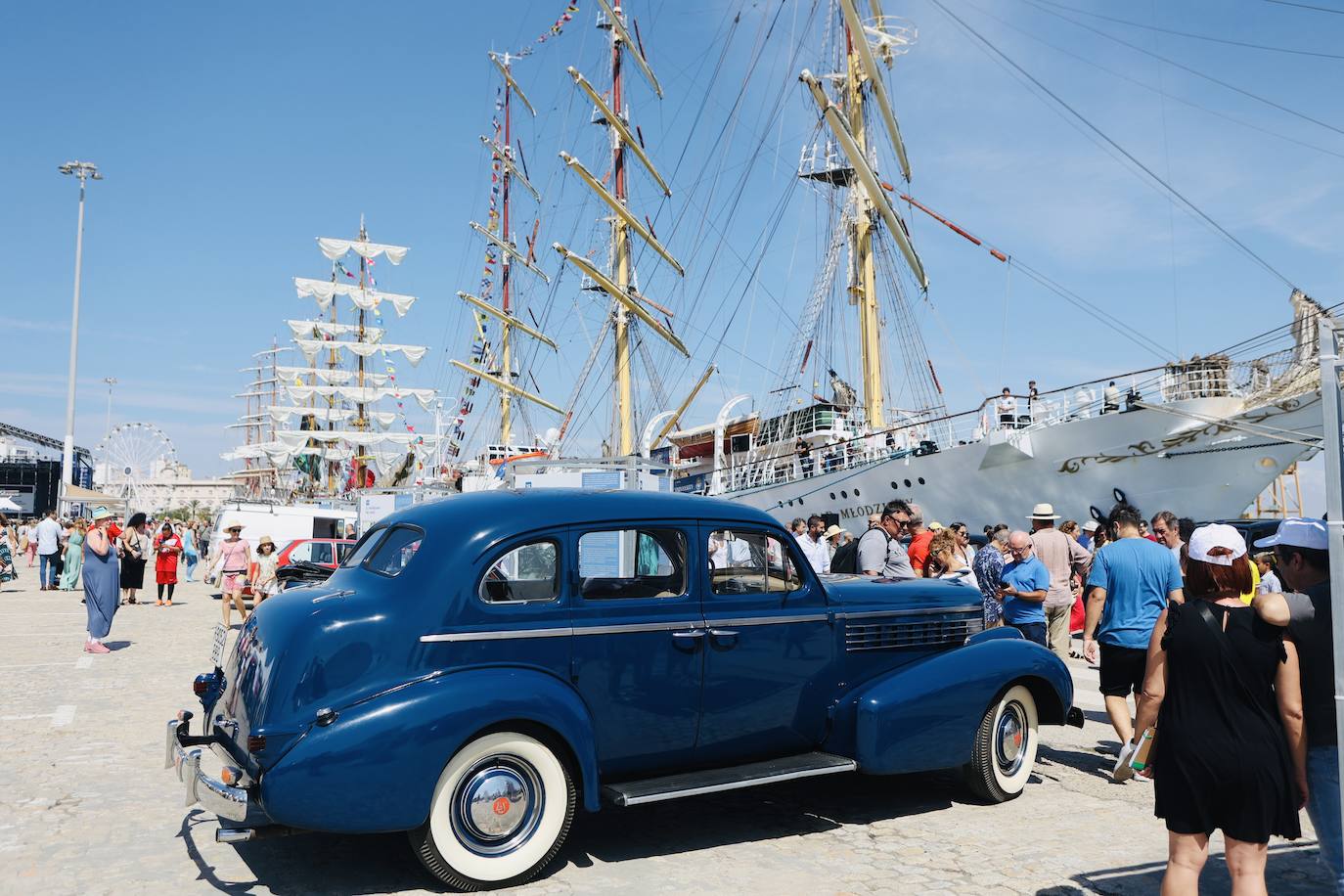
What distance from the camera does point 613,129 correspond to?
43.0 m

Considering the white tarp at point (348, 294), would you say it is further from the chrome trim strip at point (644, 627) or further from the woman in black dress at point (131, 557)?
the chrome trim strip at point (644, 627)

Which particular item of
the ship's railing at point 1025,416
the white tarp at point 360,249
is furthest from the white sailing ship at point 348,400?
the ship's railing at point 1025,416

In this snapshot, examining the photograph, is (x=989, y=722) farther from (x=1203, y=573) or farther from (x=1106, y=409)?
(x=1106, y=409)

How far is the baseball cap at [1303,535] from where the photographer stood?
387cm

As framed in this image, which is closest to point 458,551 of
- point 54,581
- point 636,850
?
point 636,850

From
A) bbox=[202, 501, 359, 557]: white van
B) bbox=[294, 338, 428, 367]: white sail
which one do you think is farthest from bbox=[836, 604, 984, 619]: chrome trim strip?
bbox=[294, 338, 428, 367]: white sail

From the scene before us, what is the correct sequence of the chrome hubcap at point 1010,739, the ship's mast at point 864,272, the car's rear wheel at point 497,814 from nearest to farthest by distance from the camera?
the car's rear wheel at point 497,814
the chrome hubcap at point 1010,739
the ship's mast at point 864,272

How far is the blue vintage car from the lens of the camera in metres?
4.27

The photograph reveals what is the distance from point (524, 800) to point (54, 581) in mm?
24692

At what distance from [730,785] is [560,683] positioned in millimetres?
1018

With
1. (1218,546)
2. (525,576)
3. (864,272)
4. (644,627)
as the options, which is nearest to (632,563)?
(644,627)

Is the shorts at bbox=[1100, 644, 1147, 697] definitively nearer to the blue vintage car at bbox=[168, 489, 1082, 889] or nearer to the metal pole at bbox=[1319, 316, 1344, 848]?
the blue vintage car at bbox=[168, 489, 1082, 889]

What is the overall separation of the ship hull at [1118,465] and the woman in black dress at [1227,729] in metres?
18.1

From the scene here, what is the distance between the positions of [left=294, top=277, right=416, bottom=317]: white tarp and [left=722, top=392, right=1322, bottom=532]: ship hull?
47.4m
